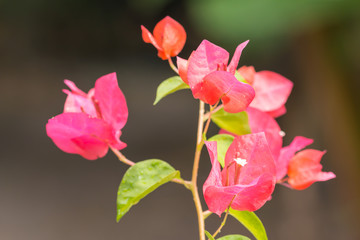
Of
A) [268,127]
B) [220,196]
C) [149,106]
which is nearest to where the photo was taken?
[220,196]

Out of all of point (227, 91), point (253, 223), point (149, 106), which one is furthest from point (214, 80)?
point (149, 106)

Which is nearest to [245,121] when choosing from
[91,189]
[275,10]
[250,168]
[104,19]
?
[250,168]

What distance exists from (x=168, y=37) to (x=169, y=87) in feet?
0.16

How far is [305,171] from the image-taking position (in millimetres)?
425

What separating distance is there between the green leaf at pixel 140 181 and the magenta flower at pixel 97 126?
1.1 inches

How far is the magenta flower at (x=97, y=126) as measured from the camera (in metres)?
0.36

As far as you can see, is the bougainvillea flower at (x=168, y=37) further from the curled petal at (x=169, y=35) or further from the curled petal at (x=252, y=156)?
the curled petal at (x=252, y=156)

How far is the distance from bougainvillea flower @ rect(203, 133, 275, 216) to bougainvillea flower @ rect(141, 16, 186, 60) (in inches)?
4.8

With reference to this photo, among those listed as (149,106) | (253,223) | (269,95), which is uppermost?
(149,106)

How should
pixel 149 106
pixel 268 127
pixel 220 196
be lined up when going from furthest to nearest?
pixel 149 106
pixel 268 127
pixel 220 196

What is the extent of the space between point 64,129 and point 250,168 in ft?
0.49

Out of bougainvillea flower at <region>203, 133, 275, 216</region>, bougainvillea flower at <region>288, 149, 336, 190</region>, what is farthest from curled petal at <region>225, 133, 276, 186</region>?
bougainvillea flower at <region>288, 149, 336, 190</region>

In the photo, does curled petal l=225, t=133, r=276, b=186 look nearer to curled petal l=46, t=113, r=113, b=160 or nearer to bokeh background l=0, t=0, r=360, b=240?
curled petal l=46, t=113, r=113, b=160

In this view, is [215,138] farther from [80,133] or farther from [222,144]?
[80,133]
